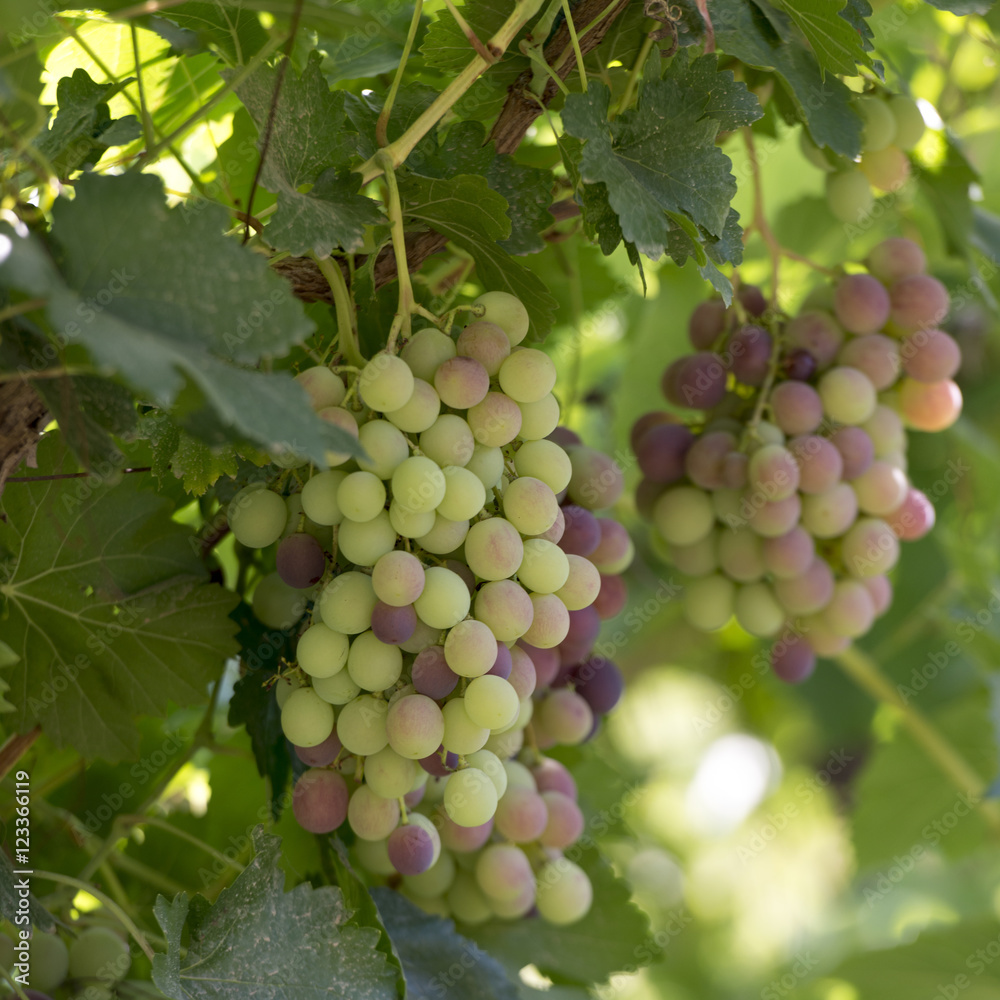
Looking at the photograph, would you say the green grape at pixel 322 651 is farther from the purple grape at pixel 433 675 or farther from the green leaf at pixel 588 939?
the green leaf at pixel 588 939

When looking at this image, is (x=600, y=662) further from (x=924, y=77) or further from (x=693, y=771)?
(x=693, y=771)

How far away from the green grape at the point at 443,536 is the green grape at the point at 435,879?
0.33 meters

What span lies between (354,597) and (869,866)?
45.0 inches

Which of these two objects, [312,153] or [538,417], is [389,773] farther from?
[312,153]

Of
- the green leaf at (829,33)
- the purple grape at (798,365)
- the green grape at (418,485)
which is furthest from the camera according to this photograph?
the purple grape at (798,365)

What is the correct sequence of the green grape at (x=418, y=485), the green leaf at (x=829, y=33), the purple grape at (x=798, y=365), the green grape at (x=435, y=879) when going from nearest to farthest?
the green grape at (x=418, y=485) → the green leaf at (x=829, y=33) → the green grape at (x=435, y=879) → the purple grape at (x=798, y=365)

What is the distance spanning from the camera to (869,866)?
1.38 metres

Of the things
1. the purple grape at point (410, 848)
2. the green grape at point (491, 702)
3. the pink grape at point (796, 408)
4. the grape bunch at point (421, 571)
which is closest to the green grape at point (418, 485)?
the grape bunch at point (421, 571)

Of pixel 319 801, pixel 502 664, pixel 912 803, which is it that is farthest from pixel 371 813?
pixel 912 803

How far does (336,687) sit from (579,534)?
218 mm

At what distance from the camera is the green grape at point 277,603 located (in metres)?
0.67

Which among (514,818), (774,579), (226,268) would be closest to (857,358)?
(774,579)

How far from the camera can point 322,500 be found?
1.81 ft

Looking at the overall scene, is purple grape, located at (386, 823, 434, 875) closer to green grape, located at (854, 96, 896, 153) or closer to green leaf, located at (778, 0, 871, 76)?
green leaf, located at (778, 0, 871, 76)
